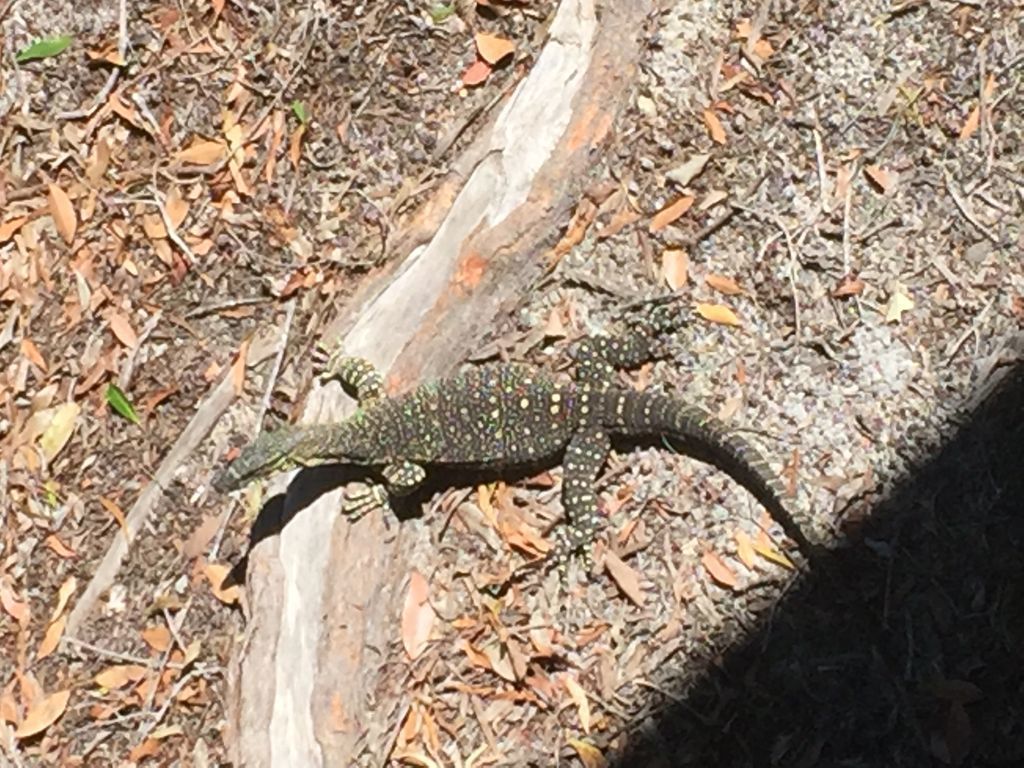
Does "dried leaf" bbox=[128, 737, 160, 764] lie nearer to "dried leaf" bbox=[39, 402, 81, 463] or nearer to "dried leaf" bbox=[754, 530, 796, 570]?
"dried leaf" bbox=[39, 402, 81, 463]

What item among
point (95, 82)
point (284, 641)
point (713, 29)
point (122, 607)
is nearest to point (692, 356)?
point (713, 29)

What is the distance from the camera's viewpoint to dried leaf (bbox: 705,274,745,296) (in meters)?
5.77

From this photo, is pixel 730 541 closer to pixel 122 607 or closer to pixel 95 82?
pixel 122 607

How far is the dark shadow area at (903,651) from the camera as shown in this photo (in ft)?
17.3

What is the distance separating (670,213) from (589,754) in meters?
2.66

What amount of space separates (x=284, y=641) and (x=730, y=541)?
2169 millimetres

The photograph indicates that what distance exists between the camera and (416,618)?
5.66 metres

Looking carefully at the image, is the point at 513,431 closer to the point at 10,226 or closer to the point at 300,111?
the point at 300,111

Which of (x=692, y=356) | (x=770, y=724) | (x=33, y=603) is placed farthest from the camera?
(x=33, y=603)

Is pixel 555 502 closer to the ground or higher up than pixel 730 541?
higher up

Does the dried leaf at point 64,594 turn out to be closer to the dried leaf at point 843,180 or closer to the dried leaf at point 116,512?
the dried leaf at point 116,512

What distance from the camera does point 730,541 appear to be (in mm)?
5559

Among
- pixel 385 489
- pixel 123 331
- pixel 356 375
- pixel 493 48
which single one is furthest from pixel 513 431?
pixel 123 331

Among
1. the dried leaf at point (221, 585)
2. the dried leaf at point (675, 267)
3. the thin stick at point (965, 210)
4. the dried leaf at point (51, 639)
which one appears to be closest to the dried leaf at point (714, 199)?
the dried leaf at point (675, 267)
